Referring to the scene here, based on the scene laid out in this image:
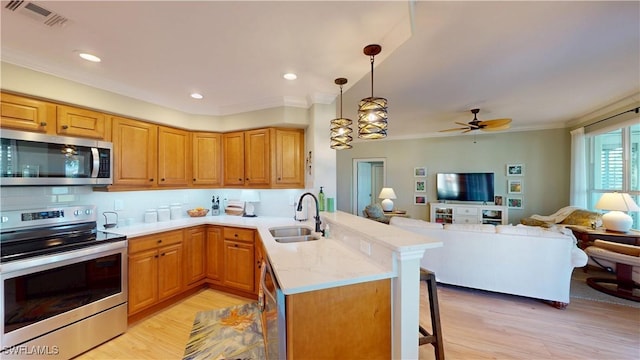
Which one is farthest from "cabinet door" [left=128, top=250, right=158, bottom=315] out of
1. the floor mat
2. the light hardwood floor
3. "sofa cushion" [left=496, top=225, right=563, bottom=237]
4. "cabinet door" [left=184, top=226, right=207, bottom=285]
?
"sofa cushion" [left=496, top=225, right=563, bottom=237]

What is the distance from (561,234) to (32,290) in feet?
16.6

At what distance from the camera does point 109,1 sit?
1435 mm

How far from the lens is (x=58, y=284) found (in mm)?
1934

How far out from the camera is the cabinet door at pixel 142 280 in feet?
8.00

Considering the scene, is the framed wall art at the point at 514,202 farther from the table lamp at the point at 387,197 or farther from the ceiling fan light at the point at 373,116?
the ceiling fan light at the point at 373,116

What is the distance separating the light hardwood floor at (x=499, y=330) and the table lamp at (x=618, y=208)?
4.44 ft

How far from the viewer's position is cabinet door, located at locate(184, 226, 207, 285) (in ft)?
9.87

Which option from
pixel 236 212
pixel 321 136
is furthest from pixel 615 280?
pixel 236 212

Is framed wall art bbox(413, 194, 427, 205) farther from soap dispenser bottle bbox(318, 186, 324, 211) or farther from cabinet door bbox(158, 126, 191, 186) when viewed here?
cabinet door bbox(158, 126, 191, 186)

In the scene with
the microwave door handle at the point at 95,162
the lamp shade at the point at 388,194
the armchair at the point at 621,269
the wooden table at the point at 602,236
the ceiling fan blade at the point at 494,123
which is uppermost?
the ceiling fan blade at the point at 494,123

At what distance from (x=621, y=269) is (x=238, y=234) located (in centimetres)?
505

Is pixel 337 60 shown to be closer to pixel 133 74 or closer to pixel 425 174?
pixel 133 74

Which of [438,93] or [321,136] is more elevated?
[438,93]

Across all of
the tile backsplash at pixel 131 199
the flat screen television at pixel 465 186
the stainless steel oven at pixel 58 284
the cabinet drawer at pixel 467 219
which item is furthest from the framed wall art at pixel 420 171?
the stainless steel oven at pixel 58 284
